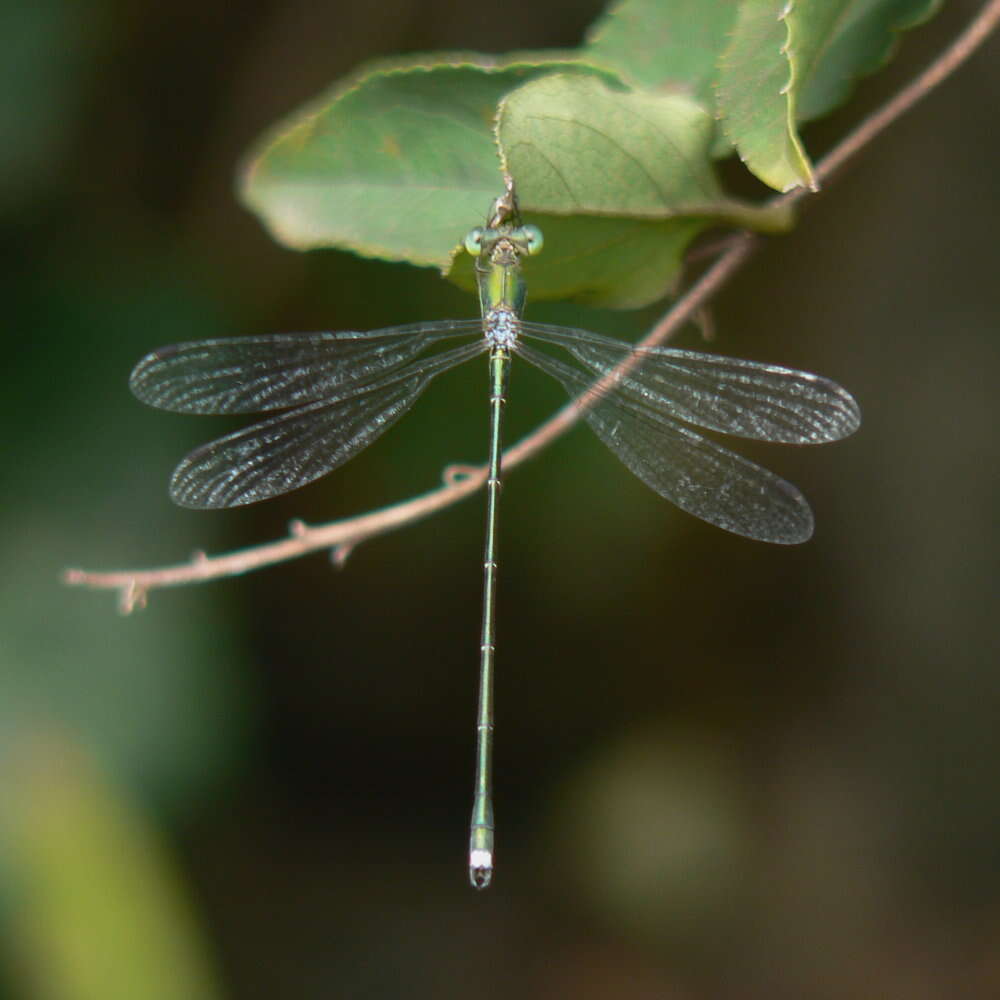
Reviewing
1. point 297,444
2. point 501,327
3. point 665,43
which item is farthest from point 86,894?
point 665,43

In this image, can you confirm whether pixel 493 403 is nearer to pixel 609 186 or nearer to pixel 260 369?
pixel 260 369

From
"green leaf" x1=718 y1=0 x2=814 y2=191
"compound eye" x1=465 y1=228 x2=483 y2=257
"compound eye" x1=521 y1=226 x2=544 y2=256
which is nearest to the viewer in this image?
"green leaf" x1=718 y1=0 x2=814 y2=191

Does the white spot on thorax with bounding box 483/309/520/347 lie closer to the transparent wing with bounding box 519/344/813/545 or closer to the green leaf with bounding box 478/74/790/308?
the transparent wing with bounding box 519/344/813/545

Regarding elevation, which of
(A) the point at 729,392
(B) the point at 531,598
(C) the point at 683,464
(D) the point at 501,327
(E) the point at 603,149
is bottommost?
(B) the point at 531,598

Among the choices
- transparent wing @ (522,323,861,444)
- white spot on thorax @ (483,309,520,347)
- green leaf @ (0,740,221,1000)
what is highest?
white spot on thorax @ (483,309,520,347)

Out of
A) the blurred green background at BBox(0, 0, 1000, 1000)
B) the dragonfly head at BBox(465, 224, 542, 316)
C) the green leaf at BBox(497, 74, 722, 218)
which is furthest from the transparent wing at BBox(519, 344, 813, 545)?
the blurred green background at BBox(0, 0, 1000, 1000)
